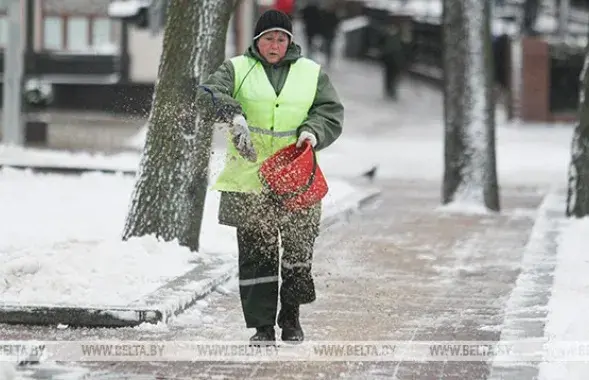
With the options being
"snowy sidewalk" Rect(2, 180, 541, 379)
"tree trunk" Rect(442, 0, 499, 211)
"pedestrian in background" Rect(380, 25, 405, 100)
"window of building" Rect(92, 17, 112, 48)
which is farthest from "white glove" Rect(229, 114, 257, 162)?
"pedestrian in background" Rect(380, 25, 405, 100)

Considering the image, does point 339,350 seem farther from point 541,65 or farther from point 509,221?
point 541,65

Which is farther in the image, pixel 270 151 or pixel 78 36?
pixel 78 36

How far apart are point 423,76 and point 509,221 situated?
21.2 m

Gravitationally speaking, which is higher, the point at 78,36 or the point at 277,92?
the point at 277,92

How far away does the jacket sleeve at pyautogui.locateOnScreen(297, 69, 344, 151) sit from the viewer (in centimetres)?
822

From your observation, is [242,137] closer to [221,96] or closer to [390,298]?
[221,96]

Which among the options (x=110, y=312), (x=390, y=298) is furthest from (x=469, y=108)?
(x=110, y=312)

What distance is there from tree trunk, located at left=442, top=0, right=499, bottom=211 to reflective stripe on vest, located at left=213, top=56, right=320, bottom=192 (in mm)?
8273

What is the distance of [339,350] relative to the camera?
8.38 metres

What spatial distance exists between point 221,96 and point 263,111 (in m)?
0.30

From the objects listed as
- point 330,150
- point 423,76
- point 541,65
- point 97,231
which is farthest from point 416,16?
point 97,231

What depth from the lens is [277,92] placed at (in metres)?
8.28

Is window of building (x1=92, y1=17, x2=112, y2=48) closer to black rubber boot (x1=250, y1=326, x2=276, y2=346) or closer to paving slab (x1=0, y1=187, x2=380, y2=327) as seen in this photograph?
paving slab (x1=0, y1=187, x2=380, y2=327)

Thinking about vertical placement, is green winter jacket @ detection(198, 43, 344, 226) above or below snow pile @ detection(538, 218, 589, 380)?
above
